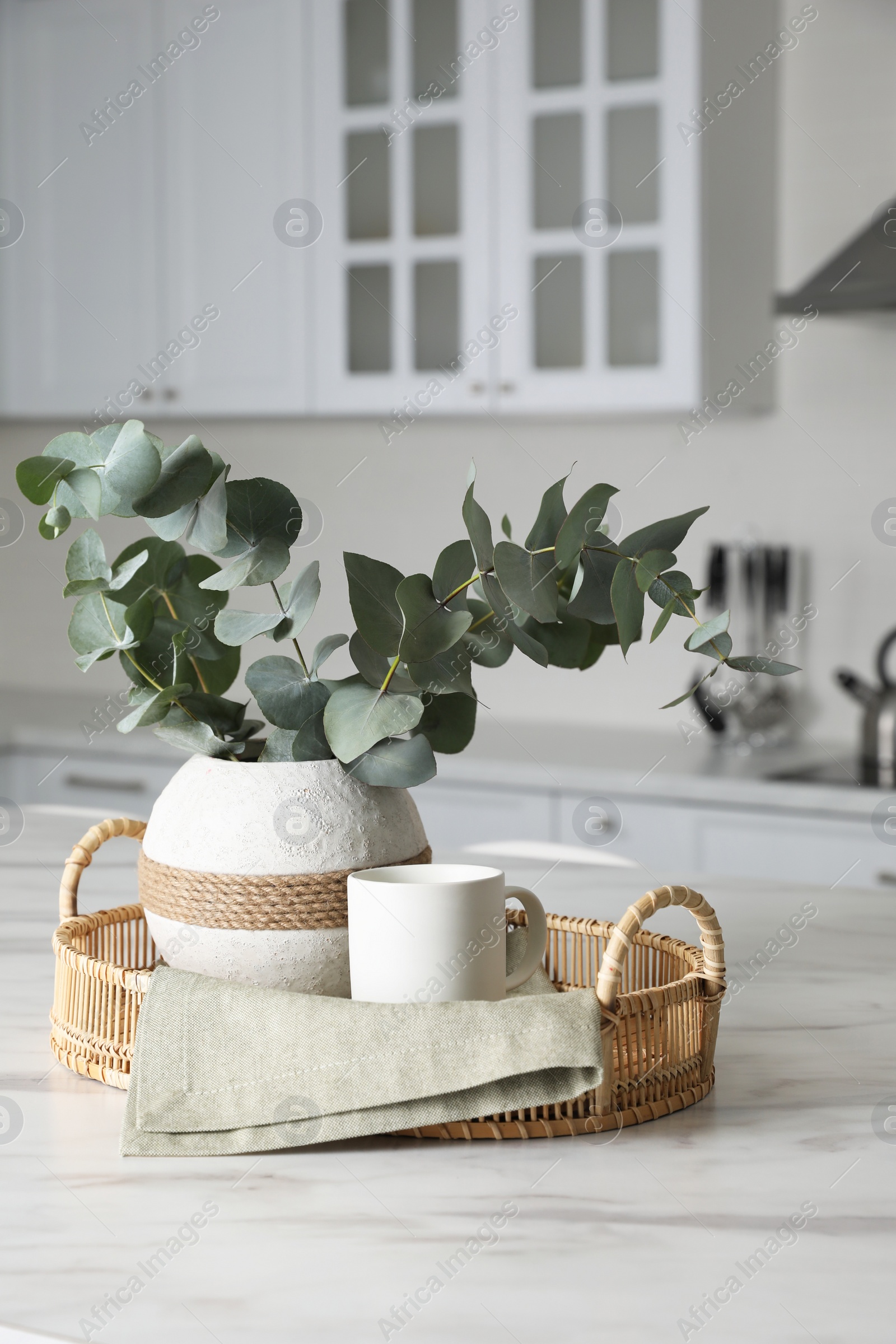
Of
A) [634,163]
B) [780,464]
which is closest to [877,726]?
[780,464]

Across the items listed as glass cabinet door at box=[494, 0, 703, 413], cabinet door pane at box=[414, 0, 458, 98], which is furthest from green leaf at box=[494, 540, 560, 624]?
cabinet door pane at box=[414, 0, 458, 98]

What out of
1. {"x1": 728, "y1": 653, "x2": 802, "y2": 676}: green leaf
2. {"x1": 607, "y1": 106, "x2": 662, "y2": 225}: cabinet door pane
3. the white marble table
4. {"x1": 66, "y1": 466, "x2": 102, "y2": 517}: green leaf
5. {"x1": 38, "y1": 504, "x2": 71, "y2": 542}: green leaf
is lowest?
the white marble table

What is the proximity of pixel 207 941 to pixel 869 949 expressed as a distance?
0.58 m

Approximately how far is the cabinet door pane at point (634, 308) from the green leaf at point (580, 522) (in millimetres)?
1932

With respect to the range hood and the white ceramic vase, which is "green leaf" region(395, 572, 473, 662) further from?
the range hood

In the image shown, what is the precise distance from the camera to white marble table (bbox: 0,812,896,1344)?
597 mm

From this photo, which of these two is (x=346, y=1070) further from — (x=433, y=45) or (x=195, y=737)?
(x=433, y=45)

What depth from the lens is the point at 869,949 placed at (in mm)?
1182

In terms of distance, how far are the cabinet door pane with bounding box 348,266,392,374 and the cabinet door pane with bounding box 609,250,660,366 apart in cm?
48

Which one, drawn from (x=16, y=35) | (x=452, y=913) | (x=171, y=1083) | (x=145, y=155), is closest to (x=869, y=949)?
(x=452, y=913)

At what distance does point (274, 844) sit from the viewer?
85 centimetres

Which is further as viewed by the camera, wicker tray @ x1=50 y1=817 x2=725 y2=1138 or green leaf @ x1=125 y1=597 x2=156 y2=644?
green leaf @ x1=125 y1=597 x2=156 y2=644

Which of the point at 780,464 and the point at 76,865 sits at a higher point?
the point at 780,464

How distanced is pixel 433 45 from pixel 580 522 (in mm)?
2321
